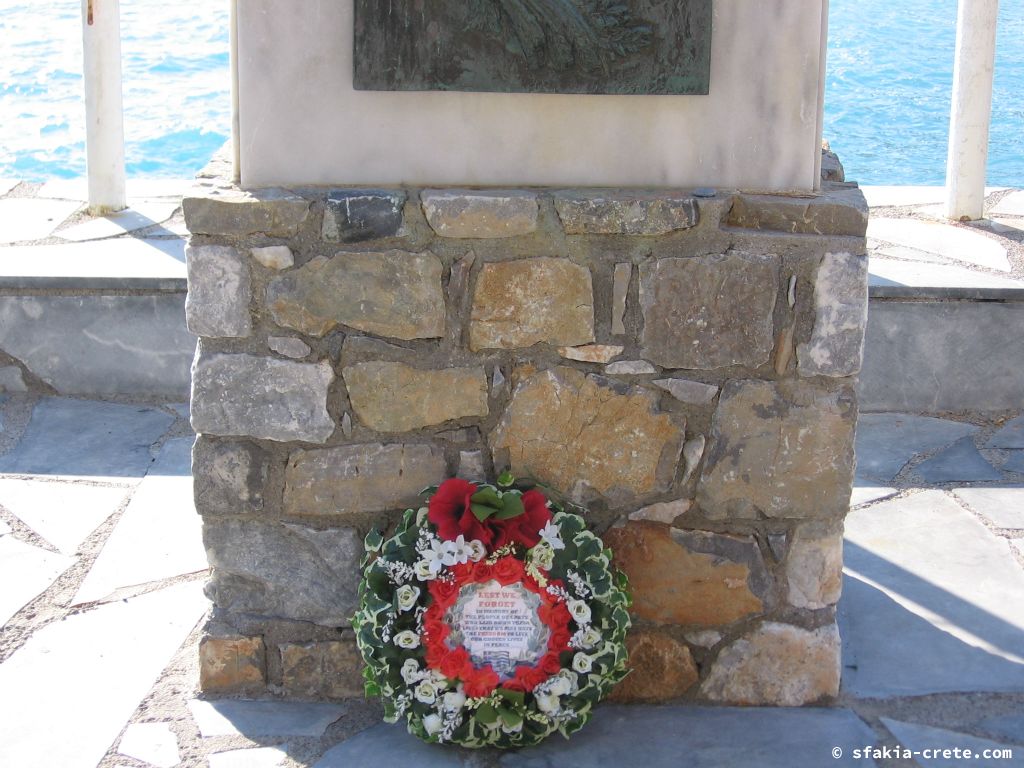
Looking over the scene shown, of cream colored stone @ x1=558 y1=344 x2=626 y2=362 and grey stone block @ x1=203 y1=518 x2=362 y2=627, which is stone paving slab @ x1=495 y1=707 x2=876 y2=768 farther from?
cream colored stone @ x1=558 y1=344 x2=626 y2=362

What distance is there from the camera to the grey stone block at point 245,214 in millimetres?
1981

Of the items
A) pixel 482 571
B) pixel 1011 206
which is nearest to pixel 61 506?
pixel 482 571

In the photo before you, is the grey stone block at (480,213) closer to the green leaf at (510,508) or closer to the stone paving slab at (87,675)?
the green leaf at (510,508)

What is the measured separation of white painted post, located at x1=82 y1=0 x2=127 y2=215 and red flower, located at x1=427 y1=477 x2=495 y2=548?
8.87ft

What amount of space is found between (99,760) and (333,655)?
1.40 feet

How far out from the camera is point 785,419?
2076mm

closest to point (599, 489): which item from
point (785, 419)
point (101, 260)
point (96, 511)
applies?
point (785, 419)

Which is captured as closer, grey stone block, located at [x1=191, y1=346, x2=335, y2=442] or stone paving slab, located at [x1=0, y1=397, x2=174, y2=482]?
grey stone block, located at [x1=191, y1=346, x2=335, y2=442]

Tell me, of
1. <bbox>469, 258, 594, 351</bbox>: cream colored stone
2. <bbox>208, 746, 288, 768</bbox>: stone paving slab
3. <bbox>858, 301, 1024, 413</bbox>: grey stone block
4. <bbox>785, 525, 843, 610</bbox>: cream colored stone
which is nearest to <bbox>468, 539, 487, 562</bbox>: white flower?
<bbox>469, 258, 594, 351</bbox>: cream colored stone

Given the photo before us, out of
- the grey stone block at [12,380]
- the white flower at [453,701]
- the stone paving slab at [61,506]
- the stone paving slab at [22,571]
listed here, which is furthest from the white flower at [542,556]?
the grey stone block at [12,380]

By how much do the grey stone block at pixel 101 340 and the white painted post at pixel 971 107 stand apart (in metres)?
2.68

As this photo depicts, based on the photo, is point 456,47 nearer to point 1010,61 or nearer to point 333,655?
point 333,655

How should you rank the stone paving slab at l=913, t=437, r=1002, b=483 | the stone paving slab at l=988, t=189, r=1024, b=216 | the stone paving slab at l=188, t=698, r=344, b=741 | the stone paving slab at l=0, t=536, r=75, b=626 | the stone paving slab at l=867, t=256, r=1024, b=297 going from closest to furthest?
the stone paving slab at l=188, t=698, r=344, b=741, the stone paving slab at l=0, t=536, r=75, b=626, the stone paving slab at l=913, t=437, r=1002, b=483, the stone paving slab at l=867, t=256, r=1024, b=297, the stone paving slab at l=988, t=189, r=1024, b=216

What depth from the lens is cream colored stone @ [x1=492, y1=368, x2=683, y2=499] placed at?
6.79 feet
